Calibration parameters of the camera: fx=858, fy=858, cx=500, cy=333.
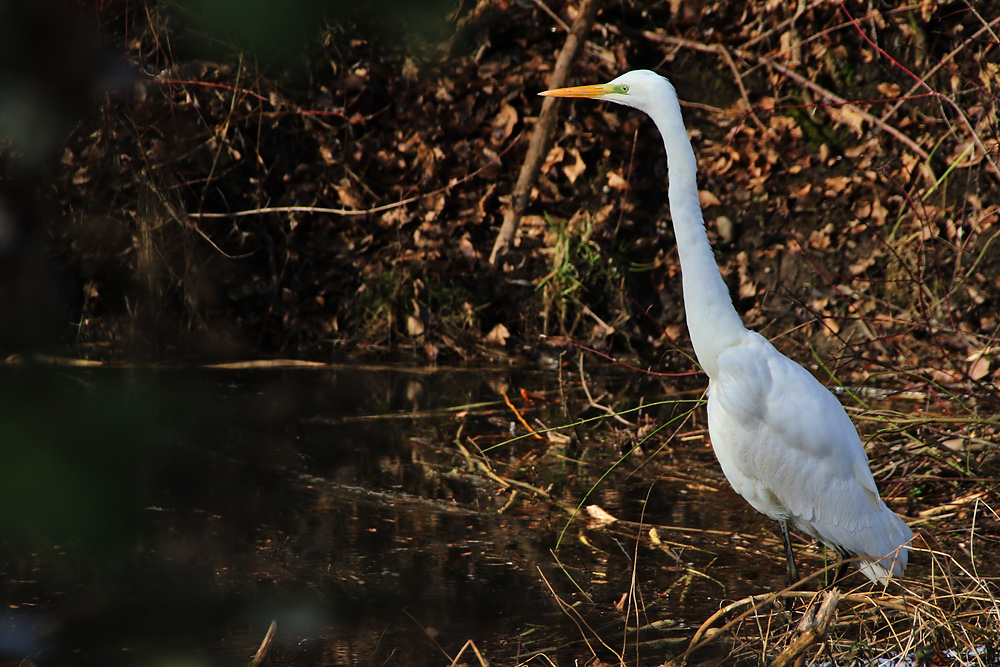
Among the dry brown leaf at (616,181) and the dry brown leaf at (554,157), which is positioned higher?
the dry brown leaf at (554,157)

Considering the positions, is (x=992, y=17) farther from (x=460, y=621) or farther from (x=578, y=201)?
(x=460, y=621)

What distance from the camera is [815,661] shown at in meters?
2.34

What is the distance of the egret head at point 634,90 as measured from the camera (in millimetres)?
2826

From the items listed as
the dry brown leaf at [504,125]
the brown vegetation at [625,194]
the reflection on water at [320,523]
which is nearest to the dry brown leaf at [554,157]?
the brown vegetation at [625,194]

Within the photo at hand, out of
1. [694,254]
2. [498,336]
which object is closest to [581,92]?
[694,254]

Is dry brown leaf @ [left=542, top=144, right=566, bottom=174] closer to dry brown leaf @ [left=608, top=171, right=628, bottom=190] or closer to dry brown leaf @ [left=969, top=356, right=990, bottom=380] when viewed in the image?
dry brown leaf @ [left=608, top=171, right=628, bottom=190]

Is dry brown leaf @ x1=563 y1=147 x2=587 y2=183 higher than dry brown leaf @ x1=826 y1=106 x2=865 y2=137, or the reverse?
dry brown leaf @ x1=826 y1=106 x2=865 y2=137

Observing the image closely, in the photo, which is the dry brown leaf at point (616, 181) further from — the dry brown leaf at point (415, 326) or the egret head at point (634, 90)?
the egret head at point (634, 90)

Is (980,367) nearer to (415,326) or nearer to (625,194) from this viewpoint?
(625,194)

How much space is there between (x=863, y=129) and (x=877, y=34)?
747 millimetres

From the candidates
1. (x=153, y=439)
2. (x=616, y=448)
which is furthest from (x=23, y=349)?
(x=616, y=448)

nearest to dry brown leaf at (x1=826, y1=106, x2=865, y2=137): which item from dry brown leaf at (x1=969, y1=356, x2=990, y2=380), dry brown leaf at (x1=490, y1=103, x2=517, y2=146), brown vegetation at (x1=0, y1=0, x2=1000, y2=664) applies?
brown vegetation at (x1=0, y1=0, x2=1000, y2=664)

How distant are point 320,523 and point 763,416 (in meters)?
1.90

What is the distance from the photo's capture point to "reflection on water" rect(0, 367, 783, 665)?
0.52 meters
